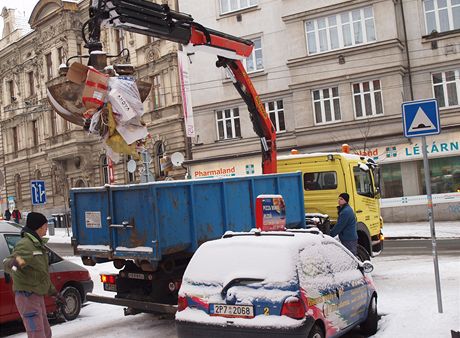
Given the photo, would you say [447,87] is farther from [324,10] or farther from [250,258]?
[250,258]

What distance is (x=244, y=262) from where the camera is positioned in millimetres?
6070

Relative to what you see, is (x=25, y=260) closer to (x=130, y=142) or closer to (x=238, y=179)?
(x=130, y=142)

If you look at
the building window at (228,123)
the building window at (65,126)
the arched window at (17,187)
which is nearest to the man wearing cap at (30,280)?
the building window at (228,123)

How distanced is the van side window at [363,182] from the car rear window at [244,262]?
20.2 feet

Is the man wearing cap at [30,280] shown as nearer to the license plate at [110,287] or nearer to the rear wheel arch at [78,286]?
the license plate at [110,287]

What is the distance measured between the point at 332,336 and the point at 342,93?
2083cm

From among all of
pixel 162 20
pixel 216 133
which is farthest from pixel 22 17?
pixel 162 20

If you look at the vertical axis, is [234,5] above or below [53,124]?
above

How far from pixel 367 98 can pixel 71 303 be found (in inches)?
750

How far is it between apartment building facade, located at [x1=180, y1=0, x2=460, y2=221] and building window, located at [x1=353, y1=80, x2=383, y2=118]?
0.05 m

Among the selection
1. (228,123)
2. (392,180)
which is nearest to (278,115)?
(228,123)

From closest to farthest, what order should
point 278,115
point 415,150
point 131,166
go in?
point 131,166 < point 415,150 < point 278,115

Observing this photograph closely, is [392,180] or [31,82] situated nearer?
[392,180]

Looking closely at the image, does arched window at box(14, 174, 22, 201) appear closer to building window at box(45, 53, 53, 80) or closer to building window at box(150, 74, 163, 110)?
building window at box(45, 53, 53, 80)
